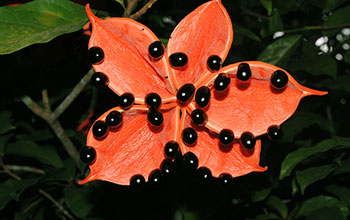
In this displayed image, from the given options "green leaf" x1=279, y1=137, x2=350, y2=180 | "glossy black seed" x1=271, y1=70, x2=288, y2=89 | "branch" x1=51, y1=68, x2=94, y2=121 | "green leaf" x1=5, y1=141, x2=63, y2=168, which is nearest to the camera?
"glossy black seed" x1=271, y1=70, x2=288, y2=89

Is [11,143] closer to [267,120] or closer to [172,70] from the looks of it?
[172,70]

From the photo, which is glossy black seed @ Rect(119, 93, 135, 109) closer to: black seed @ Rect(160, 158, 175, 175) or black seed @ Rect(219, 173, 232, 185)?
black seed @ Rect(160, 158, 175, 175)

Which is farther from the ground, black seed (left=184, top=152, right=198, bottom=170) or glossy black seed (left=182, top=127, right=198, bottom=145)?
glossy black seed (left=182, top=127, right=198, bottom=145)

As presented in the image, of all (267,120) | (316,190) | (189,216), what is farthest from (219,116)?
(316,190)

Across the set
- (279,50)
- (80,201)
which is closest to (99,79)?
(80,201)

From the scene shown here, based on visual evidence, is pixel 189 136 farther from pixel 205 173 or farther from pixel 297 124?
pixel 297 124

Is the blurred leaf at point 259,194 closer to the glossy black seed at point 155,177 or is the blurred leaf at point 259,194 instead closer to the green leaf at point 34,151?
the glossy black seed at point 155,177

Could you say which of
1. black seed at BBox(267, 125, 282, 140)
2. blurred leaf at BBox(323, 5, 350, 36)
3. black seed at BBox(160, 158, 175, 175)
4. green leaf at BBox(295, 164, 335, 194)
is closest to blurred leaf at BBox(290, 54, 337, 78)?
blurred leaf at BBox(323, 5, 350, 36)

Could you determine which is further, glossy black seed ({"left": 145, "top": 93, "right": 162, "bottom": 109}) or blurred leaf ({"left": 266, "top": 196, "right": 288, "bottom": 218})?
blurred leaf ({"left": 266, "top": 196, "right": 288, "bottom": 218})
